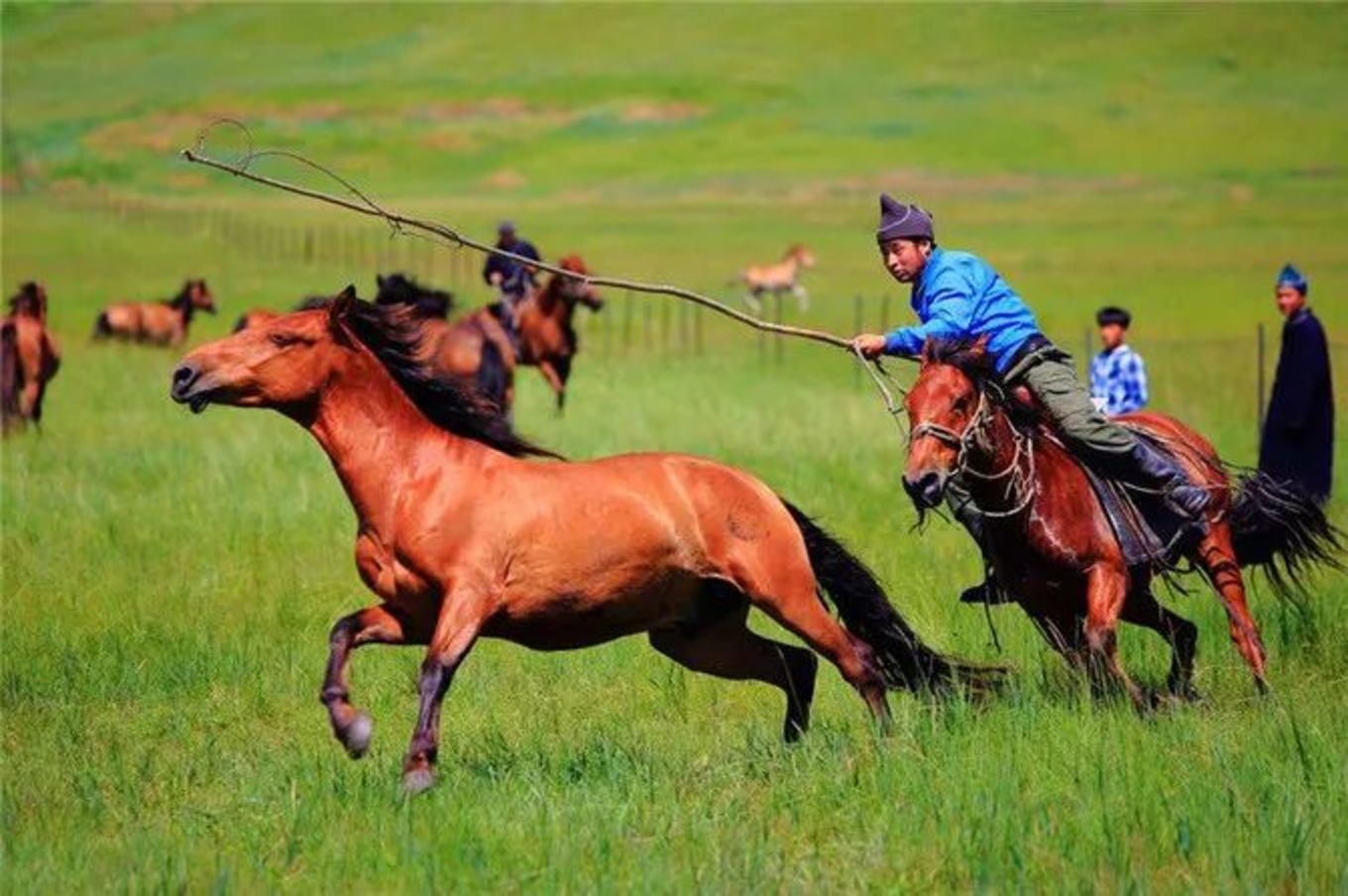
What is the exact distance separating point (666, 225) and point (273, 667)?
229 feet

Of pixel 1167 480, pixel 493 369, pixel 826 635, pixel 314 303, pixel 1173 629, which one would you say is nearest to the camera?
pixel 826 635

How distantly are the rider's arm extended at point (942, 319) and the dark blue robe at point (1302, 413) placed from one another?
22.7 feet

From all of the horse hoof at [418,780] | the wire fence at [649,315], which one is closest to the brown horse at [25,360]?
the wire fence at [649,315]

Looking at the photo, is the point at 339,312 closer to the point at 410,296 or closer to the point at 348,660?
the point at 348,660

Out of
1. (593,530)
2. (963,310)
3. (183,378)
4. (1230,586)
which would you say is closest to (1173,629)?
(1230,586)

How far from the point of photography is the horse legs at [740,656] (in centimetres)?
1048

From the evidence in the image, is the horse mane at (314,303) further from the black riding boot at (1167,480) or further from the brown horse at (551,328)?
the brown horse at (551,328)

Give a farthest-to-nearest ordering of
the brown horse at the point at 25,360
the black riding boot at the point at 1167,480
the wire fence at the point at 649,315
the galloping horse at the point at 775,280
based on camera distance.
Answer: the galloping horse at the point at 775,280 < the wire fence at the point at 649,315 < the brown horse at the point at 25,360 < the black riding boot at the point at 1167,480

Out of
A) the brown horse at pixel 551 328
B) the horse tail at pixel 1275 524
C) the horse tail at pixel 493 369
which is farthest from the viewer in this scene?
the brown horse at pixel 551 328

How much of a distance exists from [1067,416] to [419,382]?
2861mm

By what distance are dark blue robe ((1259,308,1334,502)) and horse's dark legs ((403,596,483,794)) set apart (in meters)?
8.99

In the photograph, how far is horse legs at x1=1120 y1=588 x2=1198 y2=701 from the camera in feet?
37.1

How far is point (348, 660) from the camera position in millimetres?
9523

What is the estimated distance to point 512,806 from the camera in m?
8.82
